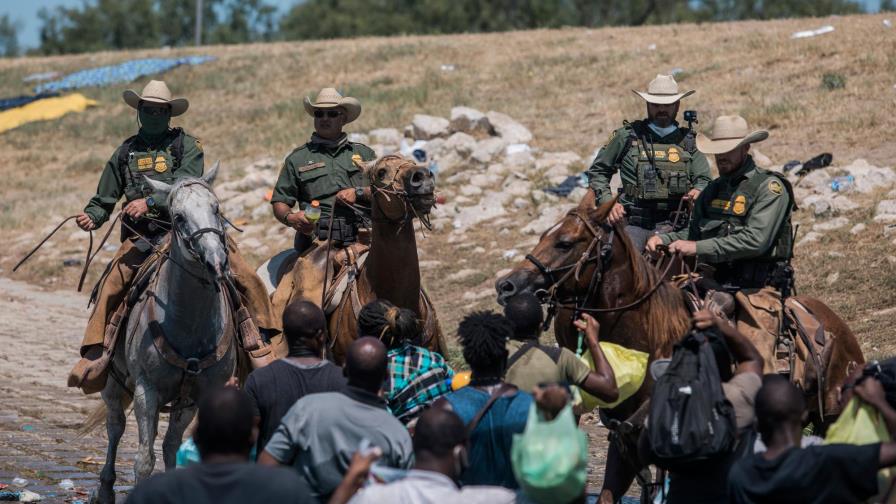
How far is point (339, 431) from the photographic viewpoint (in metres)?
5.62

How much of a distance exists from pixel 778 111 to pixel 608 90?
6.00m

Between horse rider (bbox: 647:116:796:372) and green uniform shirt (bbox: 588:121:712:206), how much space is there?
107cm

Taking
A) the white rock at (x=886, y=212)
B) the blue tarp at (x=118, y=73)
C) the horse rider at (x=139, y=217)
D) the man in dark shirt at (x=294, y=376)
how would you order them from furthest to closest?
the blue tarp at (x=118, y=73) → the white rock at (x=886, y=212) → the horse rider at (x=139, y=217) → the man in dark shirt at (x=294, y=376)

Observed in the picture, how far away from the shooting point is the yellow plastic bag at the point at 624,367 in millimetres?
7539

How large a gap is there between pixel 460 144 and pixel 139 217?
47.8ft

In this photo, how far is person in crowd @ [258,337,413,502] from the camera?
18.4 feet

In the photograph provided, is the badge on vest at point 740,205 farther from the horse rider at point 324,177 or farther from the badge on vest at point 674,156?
the horse rider at point 324,177

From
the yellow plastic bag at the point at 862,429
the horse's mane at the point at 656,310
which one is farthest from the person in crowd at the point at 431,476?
the horse's mane at the point at 656,310

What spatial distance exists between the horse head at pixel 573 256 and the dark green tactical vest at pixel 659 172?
1.95 m

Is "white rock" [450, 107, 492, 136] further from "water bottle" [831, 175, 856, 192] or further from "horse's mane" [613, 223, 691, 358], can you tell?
"horse's mane" [613, 223, 691, 358]

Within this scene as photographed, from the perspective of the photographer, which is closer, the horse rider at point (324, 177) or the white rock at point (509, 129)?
the horse rider at point (324, 177)

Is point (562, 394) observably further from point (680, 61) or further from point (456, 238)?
point (680, 61)

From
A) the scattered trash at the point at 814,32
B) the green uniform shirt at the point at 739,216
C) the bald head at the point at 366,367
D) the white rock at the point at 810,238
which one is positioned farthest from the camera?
the scattered trash at the point at 814,32

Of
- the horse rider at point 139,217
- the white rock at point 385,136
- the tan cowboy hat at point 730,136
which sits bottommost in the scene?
the white rock at point 385,136
